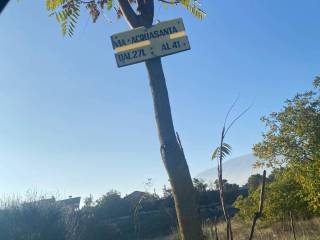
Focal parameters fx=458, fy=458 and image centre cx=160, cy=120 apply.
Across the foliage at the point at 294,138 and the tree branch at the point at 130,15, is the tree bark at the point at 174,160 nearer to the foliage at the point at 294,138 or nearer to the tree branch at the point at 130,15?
the tree branch at the point at 130,15

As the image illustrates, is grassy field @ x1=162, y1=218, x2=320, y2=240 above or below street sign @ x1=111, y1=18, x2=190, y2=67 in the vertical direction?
below

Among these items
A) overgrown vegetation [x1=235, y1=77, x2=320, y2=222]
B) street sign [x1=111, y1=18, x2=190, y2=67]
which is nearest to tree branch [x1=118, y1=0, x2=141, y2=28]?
street sign [x1=111, y1=18, x2=190, y2=67]

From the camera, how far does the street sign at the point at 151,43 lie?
346 cm

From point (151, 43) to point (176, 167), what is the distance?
967mm

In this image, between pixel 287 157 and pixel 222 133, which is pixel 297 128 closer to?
pixel 287 157

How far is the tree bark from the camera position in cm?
331

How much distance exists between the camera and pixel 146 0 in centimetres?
408

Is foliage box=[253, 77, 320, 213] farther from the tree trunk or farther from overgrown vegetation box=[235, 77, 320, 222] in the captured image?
the tree trunk

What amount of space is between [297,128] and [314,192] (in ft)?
19.4

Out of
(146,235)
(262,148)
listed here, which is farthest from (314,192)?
(146,235)

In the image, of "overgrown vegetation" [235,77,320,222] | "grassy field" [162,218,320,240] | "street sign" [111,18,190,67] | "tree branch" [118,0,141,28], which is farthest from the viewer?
"overgrown vegetation" [235,77,320,222]

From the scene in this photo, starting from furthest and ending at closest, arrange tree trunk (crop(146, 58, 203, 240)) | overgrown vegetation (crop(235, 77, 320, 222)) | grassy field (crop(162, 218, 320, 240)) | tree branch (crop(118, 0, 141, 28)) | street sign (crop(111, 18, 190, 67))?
1. overgrown vegetation (crop(235, 77, 320, 222))
2. grassy field (crop(162, 218, 320, 240))
3. tree branch (crop(118, 0, 141, 28))
4. street sign (crop(111, 18, 190, 67))
5. tree trunk (crop(146, 58, 203, 240))

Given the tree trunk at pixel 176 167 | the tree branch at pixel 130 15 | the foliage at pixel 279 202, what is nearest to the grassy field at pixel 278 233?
the tree trunk at pixel 176 167

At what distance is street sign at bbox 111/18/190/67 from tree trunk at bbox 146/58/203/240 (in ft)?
0.68
